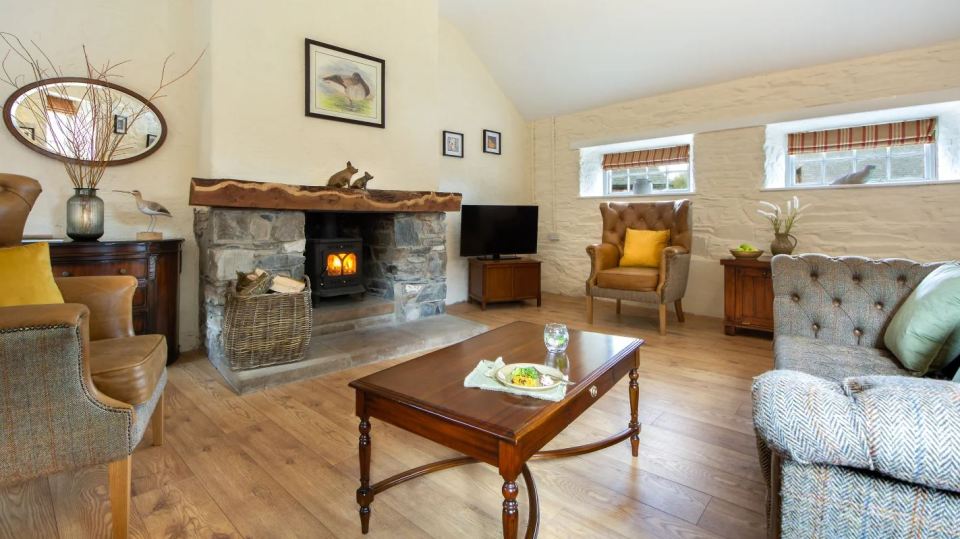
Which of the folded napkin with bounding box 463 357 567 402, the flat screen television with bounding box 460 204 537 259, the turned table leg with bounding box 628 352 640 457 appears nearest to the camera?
the folded napkin with bounding box 463 357 567 402

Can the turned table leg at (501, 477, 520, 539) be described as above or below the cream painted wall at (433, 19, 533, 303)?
below

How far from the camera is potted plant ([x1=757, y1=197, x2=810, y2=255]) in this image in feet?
11.6

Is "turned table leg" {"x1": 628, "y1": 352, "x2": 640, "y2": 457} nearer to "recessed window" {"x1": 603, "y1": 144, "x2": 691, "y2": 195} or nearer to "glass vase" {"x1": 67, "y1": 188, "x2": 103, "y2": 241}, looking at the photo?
"glass vase" {"x1": 67, "y1": 188, "x2": 103, "y2": 241}

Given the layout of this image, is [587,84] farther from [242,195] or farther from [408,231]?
[242,195]

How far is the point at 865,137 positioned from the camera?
3703 millimetres

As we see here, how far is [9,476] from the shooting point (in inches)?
44.2

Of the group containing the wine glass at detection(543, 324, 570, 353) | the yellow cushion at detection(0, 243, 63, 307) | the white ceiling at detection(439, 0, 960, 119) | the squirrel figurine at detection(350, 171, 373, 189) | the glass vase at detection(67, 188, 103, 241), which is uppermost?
the white ceiling at detection(439, 0, 960, 119)

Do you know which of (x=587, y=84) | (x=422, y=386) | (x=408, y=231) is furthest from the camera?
(x=587, y=84)

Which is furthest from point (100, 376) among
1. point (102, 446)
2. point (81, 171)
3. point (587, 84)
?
point (587, 84)

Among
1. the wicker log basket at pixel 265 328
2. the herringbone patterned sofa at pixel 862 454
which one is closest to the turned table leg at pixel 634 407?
the herringbone patterned sofa at pixel 862 454

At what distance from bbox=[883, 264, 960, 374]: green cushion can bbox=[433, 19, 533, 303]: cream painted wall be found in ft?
12.5

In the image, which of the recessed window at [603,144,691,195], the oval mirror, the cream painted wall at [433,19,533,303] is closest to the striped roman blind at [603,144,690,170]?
the recessed window at [603,144,691,195]

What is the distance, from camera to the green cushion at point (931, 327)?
140 cm

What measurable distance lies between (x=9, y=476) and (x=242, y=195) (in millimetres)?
1853
